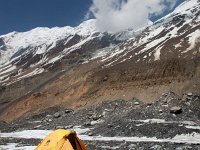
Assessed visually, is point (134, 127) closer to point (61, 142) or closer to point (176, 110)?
point (176, 110)

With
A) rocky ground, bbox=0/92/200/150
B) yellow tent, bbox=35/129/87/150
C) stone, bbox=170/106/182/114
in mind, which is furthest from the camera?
stone, bbox=170/106/182/114

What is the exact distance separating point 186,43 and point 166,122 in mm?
57284

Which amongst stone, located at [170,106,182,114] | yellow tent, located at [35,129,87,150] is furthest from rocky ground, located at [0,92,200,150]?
yellow tent, located at [35,129,87,150]

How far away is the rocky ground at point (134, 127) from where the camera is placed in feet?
100

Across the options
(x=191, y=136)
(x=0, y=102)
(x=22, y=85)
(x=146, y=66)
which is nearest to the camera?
(x=191, y=136)

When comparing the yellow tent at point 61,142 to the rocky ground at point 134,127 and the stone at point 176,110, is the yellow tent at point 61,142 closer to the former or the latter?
the rocky ground at point 134,127

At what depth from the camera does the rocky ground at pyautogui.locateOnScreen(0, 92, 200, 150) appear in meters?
30.6

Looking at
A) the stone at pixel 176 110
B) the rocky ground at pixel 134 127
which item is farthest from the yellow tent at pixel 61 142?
the stone at pixel 176 110

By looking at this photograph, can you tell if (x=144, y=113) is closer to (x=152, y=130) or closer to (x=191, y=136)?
(x=152, y=130)

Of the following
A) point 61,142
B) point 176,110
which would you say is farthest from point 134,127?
point 61,142

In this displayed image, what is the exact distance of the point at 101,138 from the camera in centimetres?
3503

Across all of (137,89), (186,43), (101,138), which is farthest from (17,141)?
(186,43)

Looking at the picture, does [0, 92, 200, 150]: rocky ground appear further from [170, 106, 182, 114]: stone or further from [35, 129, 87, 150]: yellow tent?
[35, 129, 87, 150]: yellow tent

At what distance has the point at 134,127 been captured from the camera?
119 ft
